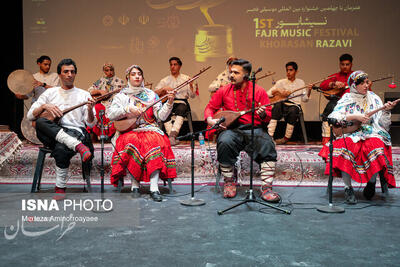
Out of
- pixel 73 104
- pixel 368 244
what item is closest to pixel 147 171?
pixel 73 104

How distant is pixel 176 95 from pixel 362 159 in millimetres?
3418

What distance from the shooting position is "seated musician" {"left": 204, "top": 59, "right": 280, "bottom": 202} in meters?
3.66

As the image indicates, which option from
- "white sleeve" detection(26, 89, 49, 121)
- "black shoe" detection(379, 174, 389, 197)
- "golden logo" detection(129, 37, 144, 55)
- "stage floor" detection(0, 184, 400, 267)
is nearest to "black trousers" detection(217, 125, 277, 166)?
"stage floor" detection(0, 184, 400, 267)

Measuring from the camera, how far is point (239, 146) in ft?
12.3

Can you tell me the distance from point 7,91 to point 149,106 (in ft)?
14.8

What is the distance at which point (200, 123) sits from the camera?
24.1ft

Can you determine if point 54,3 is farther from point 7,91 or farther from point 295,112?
point 295,112

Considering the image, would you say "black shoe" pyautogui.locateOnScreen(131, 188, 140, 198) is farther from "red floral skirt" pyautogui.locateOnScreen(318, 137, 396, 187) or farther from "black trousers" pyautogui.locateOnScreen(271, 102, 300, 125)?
"black trousers" pyautogui.locateOnScreen(271, 102, 300, 125)

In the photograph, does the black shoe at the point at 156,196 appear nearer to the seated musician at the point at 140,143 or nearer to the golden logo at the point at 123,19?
the seated musician at the point at 140,143

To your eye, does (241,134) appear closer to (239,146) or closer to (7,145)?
(239,146)

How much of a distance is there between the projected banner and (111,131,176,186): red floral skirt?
3612mm

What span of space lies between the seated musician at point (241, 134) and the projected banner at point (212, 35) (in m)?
3.32

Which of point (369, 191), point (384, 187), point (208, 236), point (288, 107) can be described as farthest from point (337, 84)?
point (208, 236)

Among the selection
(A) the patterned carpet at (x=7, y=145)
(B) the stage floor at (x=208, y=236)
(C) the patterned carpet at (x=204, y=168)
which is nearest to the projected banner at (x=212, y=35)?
(C) the patterned carpet at (x=204, y=168)
